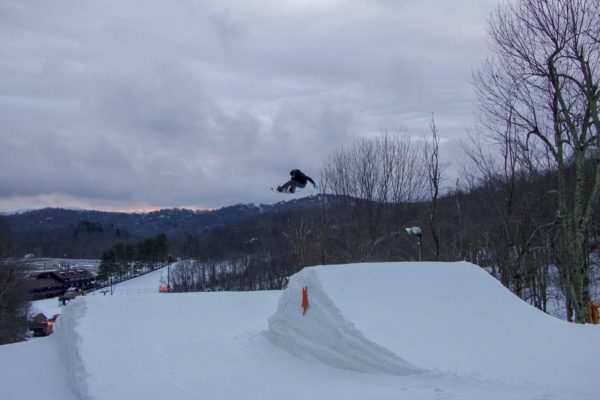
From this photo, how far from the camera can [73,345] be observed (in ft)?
36.0

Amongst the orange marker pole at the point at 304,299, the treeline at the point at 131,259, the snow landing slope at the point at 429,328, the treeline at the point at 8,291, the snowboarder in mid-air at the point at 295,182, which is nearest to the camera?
the snow landing slope at the point at 429,328

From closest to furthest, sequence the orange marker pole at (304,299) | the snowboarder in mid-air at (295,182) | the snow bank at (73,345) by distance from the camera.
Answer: the snow bank at (73,345) → the orange marker pole at (304,299) → the snowboarder in mid-air at (295,182)

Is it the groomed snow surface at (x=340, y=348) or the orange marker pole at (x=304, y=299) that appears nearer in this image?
the groomed snow surface at (x=340, y=348)

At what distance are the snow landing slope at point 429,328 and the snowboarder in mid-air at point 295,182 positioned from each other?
75.5 inches

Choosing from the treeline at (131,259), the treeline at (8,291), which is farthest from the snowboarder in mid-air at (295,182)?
the treeline at (131,259)

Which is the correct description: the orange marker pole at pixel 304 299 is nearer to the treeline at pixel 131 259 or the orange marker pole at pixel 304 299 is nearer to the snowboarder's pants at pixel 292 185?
the snowboarder's pants at pixel 292 185

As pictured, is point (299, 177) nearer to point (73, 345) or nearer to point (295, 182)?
point (295, 182)

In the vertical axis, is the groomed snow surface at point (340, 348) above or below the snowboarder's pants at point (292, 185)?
below

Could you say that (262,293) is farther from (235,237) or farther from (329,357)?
(235,237)

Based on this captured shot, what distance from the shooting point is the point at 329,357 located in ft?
32.0

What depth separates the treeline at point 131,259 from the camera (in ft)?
301

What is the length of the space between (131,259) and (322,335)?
9956 cm

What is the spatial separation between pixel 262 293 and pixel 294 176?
5438mm

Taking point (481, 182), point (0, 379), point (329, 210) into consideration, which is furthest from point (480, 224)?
point (0, 379)
